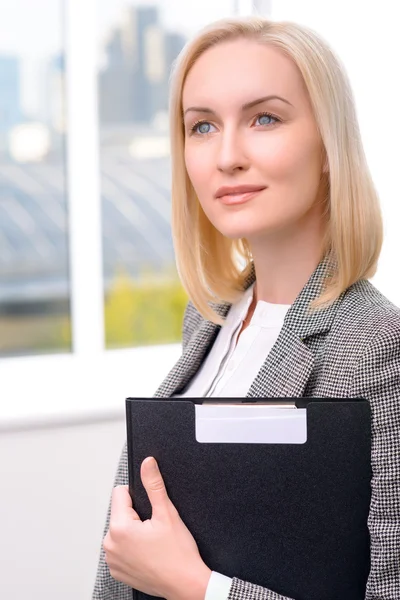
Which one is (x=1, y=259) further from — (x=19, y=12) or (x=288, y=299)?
(x=288, y=299)

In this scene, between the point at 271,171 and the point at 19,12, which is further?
the point at 19,12

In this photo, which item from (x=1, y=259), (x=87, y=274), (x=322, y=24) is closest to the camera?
(x=322, y=24)

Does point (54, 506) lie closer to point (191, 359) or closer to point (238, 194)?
point (191, 359)

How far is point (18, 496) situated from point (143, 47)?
1709 millimetres

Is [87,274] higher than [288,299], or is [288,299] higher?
[87,274]

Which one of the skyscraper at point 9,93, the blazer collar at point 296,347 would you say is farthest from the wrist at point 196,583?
the skyscraper at point 9,93

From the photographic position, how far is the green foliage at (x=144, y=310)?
2.88m

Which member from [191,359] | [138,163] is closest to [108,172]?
[138,163]

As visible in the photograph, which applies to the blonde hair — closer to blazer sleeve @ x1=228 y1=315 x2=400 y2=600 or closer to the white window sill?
blazer sleeve @ x1=228 y1=315 x2=400 y2=600

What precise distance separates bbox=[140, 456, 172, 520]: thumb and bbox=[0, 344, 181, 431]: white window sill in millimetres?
971

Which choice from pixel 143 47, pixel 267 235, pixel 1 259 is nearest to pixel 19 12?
pixel 143 47

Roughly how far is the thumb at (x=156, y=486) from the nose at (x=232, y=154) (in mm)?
409

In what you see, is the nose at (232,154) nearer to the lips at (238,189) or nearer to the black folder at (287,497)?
the lips at (238,189)

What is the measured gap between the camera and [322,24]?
2395 millimetres
